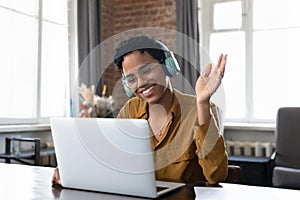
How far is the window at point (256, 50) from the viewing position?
161 inches

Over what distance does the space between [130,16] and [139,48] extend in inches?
137

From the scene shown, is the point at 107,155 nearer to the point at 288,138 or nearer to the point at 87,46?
the point at 288,138

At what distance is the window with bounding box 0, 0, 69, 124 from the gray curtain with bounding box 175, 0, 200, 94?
1.31 m

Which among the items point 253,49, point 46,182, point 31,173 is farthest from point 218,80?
point 253,49

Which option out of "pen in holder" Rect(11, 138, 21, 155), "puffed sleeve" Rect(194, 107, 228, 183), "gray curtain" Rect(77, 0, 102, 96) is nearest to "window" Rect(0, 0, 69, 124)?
"gray curtain" Rect(77, 0, 102, 96)

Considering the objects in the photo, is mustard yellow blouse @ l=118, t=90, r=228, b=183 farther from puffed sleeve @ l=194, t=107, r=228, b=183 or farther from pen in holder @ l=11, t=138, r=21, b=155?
pen in holder @ l=11, t=138, r=21, b=155

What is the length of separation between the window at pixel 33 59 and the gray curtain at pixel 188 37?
1.31 meters

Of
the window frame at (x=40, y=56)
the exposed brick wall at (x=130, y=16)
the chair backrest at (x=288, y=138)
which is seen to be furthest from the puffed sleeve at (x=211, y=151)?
the exposed brick wall at (x=130, y=16)

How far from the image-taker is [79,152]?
119 centimetres

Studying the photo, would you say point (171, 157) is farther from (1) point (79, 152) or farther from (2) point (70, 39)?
(2) point (70, 39)

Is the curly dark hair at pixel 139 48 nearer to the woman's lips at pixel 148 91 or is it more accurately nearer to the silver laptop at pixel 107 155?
the woman's lips at pixel 148 91

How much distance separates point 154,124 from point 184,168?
242mm

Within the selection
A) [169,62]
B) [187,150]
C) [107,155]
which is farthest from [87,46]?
[107,155]

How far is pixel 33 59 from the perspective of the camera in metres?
3.83
